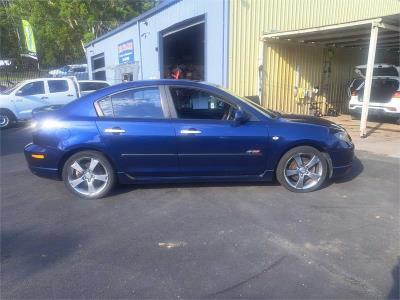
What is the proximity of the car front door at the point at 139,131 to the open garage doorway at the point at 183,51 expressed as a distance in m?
8.71

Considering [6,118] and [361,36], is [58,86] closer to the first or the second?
[6,118]

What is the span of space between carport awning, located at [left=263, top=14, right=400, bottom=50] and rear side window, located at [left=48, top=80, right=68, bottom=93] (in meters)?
7.35

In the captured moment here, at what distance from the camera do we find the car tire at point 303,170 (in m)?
5.11

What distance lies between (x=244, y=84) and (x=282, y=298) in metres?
9.42

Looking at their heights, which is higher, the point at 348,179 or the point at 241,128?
the point at 241,128

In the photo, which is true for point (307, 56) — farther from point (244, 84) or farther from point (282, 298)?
point (282, 298)

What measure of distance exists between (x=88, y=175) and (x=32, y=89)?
9412mm

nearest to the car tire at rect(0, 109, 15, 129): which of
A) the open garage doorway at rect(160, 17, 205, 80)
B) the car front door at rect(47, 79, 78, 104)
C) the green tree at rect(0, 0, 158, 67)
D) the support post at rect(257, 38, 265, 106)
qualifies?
the car front door at rect(47, 79, 78, 104)

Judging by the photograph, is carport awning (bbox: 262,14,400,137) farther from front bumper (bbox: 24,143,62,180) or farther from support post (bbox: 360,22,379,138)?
front bumper (bbox: 24,143,62,180)

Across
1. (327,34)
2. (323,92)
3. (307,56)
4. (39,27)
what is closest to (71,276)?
(327,34)

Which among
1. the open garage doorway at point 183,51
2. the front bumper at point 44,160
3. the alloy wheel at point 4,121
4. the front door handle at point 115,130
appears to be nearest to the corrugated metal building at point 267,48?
the open garage doorway at point 183,51

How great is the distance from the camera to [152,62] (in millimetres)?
16172

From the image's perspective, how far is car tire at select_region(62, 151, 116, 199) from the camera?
4930 mm

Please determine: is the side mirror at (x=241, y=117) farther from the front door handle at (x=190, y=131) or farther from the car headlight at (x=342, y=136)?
the car headlight at (x=342, y=136)
